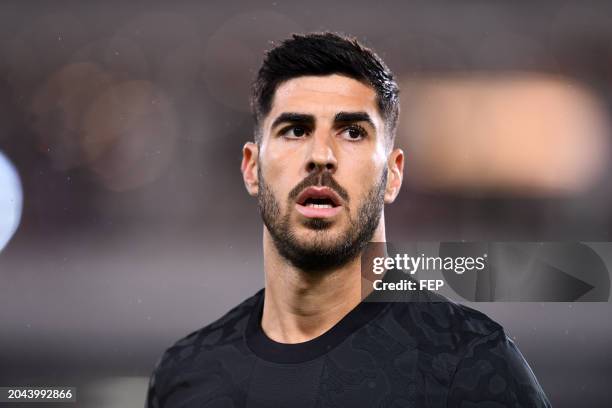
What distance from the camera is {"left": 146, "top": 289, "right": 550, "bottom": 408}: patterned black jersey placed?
2.09 meters

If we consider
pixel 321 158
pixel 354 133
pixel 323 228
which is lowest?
pixel 323 228

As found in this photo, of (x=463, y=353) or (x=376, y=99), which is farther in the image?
(x=376, y=99)

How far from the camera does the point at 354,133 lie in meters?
2.35

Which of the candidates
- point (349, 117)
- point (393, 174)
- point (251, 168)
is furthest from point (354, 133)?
point (251, 168)

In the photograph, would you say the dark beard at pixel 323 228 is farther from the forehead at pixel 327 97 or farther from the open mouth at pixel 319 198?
the forehead at pixel 327 97

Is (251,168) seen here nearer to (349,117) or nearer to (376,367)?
(349,117)

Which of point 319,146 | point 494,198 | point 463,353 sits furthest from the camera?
point 494,198

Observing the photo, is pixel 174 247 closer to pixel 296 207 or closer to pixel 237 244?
pixel 237 244

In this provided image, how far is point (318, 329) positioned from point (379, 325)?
0.68 feet

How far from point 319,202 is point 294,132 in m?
0.27

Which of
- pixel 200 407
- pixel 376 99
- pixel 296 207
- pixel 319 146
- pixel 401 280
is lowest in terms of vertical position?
pixel 200 407

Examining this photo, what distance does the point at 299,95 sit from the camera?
241 cm

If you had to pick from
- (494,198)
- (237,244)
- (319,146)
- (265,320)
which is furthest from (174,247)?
(319,146)

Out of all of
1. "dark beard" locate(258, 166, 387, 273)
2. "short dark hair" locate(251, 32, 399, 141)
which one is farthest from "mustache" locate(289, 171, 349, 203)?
"short dark hair" locate(251, 32, 399, 141)
